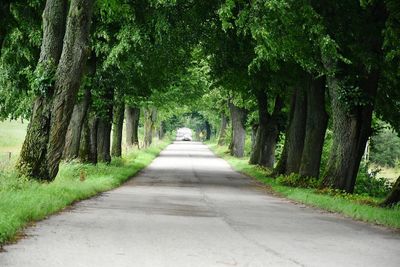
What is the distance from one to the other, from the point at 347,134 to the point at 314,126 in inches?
150

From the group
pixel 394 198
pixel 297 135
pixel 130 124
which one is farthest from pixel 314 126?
pixel 130 124

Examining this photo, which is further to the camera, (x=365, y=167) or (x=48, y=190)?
(x=365, y=167)

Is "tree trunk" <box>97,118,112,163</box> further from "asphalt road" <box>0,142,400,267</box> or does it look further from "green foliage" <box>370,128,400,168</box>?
"green foliage" <box>370,128,400,168</box>

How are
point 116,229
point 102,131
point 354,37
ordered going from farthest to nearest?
point 102,131 < point 354,37 < point 116,229

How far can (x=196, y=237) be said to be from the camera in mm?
9867

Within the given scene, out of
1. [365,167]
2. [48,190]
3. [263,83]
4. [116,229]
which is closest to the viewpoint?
[116,229]

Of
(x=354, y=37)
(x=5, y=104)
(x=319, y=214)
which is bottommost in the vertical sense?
(x=319, y=214)

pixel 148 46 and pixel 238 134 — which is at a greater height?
pixel 148 46

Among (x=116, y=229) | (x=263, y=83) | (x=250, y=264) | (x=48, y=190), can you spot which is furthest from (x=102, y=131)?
(x=250, y=264)

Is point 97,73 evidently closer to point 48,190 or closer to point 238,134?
point 48,190

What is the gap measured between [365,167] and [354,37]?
57.6 ft

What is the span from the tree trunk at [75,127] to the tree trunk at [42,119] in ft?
26.2

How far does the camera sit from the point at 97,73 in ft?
87.7

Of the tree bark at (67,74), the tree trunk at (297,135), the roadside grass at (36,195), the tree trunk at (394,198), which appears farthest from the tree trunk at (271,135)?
the tree bark at (67,74)
